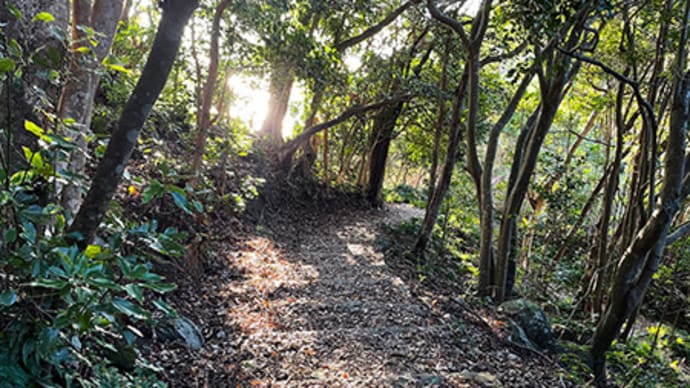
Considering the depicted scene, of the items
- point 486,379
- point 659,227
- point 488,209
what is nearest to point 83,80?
→ point 486,379

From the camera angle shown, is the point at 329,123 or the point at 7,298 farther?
the point at 329,123

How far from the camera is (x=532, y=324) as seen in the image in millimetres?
5602

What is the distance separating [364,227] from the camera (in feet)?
36.6

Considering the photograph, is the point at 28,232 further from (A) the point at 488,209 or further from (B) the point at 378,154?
(B) the point at 378,154

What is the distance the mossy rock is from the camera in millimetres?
5504

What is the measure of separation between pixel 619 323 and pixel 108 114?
7537mm

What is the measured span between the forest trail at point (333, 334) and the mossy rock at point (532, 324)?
0.62 meters

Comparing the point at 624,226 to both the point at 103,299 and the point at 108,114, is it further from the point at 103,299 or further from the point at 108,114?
the point at 108,114

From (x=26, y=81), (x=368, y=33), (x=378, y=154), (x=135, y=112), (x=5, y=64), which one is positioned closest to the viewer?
(x=5, y=64)

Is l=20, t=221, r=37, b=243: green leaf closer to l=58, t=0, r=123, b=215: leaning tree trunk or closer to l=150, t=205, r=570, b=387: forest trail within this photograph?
l=58, t=0, r=123, b=215: leaning tree trunk

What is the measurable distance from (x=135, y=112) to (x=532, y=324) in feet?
17.9

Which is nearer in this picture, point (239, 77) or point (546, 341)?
point (546, 341)

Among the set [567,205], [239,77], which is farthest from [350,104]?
[567,205]

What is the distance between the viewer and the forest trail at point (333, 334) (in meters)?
3.66
